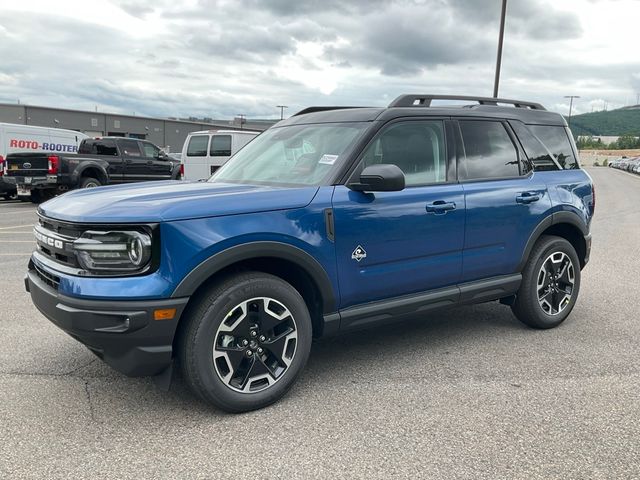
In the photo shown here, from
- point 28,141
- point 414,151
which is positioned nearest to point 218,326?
point 414,151

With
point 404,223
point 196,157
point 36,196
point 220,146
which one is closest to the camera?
point 404,223

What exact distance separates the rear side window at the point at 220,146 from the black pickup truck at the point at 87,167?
6.26 ft

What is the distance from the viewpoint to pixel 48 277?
317cm

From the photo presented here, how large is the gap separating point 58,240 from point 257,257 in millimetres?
1104

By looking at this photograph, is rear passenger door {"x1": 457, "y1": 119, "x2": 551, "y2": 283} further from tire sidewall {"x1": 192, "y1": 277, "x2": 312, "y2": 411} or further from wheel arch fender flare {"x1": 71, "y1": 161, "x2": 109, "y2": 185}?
wheel arch fender flare {"x1": 71, "y1": 161, "x2": 109, "y2": 185}

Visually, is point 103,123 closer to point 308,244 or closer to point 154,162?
point 154,162

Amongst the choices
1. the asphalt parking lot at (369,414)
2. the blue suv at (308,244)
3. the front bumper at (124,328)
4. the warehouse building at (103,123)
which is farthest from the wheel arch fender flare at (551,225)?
the warehouse building at (103,123)

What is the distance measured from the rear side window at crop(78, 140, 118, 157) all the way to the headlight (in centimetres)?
1469

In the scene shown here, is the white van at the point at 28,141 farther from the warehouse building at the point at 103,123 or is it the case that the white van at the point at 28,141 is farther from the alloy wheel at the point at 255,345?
the warehouse building at the point at 103,123

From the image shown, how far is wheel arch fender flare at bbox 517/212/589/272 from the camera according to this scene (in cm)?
455

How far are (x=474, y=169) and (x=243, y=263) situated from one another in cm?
203

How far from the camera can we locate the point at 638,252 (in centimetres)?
889

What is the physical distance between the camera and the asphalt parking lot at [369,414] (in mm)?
2697

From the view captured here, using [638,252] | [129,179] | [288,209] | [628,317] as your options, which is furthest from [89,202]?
[129,179]
